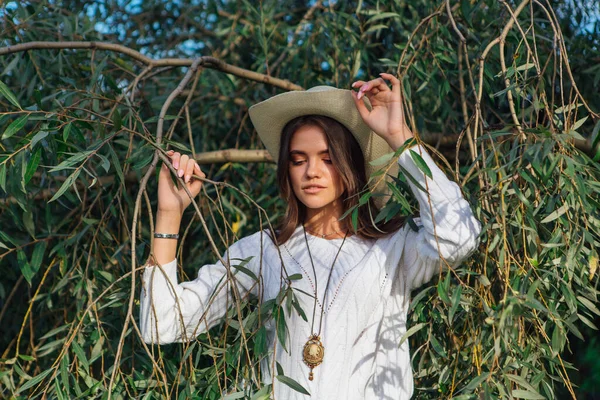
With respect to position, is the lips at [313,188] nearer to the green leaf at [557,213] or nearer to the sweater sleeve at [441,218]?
the sweater sleeve at [441,218]

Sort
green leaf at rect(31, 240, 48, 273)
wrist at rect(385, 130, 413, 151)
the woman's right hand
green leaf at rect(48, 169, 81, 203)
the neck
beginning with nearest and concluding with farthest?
1. green leaf at rect(48, 169, 81, 203)
2. wrist at rect(385, 130, 413, 151)
3. the woman's right hand
4. the neck
5. green leaf at rect(31, 240, 48, 273)

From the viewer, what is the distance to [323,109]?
6.67ft

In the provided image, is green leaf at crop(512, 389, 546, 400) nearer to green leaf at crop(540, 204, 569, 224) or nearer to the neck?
green leaf at crop(540, 204, 569, 224)

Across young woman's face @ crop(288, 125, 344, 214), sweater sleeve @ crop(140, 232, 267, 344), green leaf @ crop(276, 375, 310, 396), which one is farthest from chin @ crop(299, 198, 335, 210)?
green leaf @ crop(276, 375, 310, 396)

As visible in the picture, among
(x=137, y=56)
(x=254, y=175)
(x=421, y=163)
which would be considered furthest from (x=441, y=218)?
(x=254, y=175)

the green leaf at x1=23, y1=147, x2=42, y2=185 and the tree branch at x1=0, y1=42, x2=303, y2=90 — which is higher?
the tree branch at x1=0, y1=42, x2=303, y2=90

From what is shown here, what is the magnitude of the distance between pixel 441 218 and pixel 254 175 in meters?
1.25

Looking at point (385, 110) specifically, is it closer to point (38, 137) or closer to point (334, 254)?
point (334, 254)

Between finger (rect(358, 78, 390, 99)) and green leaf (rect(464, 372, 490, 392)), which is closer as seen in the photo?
green leaf (rect(464, 372, 490, 392))

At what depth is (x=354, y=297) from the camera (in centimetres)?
188

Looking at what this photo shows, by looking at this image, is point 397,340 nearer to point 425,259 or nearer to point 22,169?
point 425,259

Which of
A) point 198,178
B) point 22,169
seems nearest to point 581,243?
point 198,178

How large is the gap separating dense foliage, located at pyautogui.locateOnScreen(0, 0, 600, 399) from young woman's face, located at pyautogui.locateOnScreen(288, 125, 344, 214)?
4.4 inches

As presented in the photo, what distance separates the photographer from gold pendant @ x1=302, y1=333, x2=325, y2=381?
1.84 m
